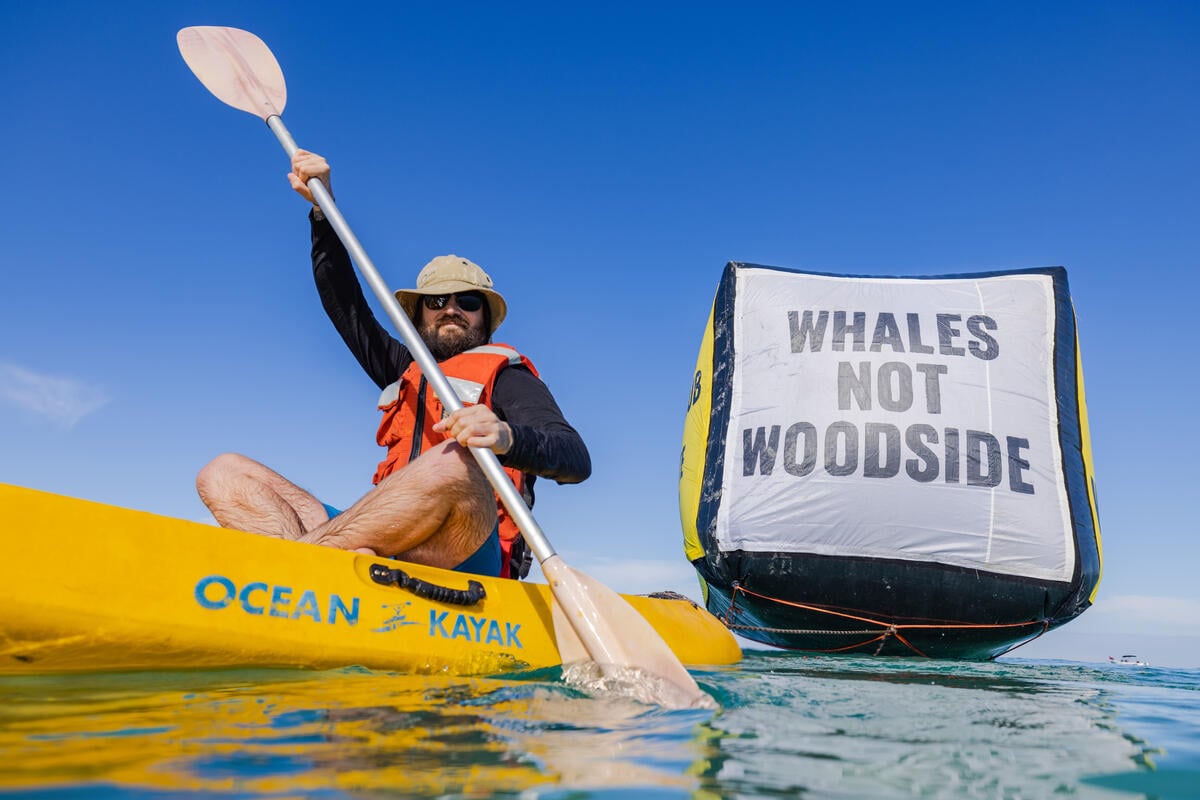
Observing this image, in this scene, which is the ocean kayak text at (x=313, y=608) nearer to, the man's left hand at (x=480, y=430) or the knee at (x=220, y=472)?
the man's left hand at (x=480, y=430)

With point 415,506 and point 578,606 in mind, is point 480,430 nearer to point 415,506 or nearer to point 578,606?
point 415,506

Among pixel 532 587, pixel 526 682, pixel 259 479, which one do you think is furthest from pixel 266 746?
pixel 259 479

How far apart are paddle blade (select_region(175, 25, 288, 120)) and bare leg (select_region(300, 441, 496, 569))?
75.4 inches

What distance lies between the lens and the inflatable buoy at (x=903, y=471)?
453 cm

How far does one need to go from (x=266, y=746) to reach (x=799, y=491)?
3.83 metres

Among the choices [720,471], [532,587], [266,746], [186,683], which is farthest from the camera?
[720,471]

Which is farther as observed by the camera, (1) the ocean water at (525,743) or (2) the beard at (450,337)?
(2) the beard at (450,337)

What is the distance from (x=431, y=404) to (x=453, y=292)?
45 cm

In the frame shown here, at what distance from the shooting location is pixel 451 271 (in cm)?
313

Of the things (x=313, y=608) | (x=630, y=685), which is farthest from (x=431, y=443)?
(x=630, y=685)

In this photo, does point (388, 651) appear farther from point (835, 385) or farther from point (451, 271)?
point (835, 385)

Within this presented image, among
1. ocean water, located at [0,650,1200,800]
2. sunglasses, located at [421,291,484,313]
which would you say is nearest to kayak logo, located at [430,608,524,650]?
ocean water, located at [0,650,1200,800]

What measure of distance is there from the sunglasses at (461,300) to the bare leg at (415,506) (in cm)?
83

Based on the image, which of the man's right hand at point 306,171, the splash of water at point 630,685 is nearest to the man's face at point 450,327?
the man's right hand at point 306,171
